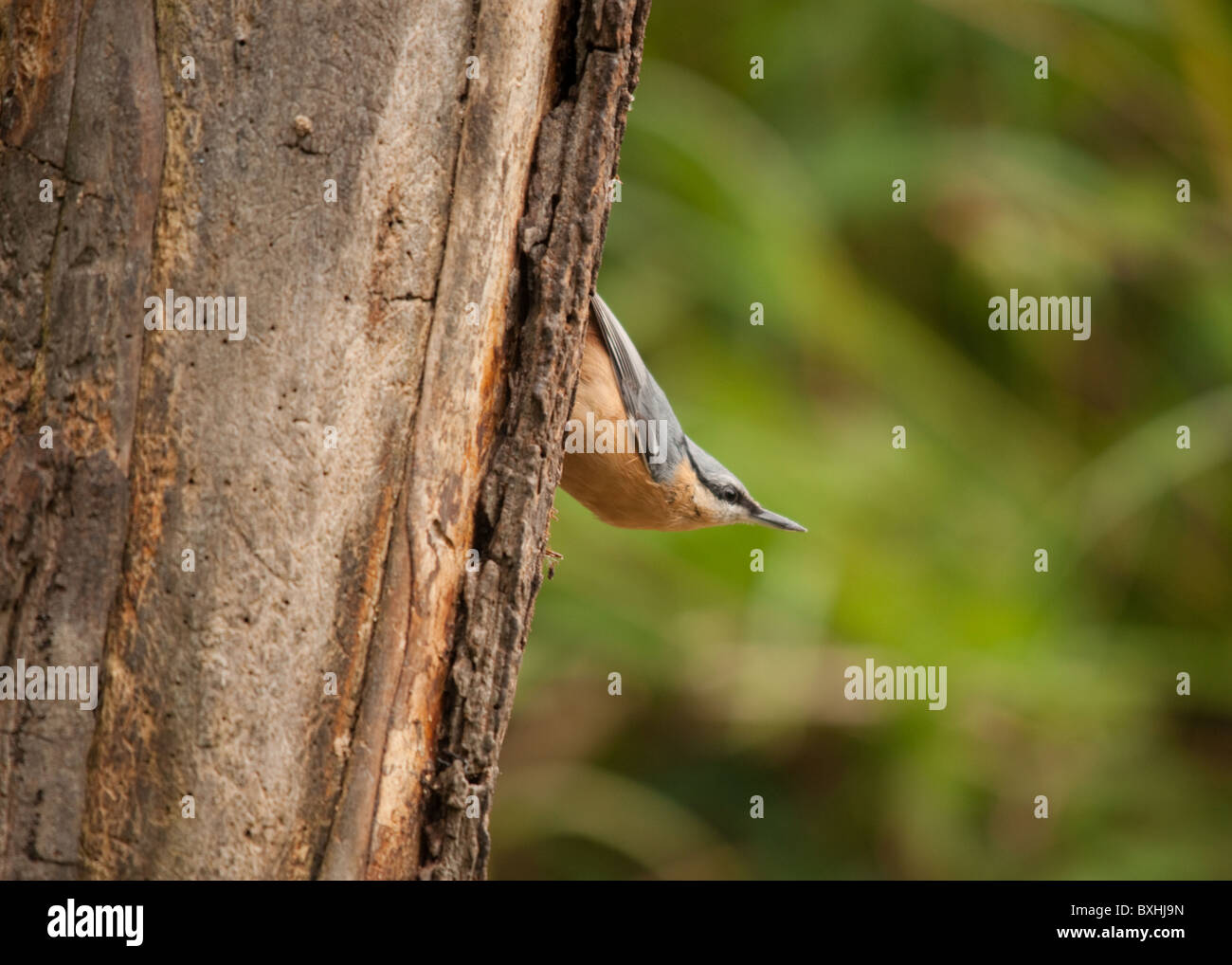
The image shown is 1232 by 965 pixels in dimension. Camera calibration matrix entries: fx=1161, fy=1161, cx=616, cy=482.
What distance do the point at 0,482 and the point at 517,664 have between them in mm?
896

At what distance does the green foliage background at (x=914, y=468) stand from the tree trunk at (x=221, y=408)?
2.86 meters

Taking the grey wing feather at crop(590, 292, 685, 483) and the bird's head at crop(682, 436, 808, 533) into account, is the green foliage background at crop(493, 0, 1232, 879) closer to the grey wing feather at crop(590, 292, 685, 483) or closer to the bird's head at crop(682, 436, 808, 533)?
the bird's head at crop(682, 436, 808, 533)

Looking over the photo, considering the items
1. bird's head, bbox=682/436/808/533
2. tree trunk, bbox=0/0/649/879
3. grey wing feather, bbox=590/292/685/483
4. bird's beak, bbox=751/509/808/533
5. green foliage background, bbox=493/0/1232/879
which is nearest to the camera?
tree trunk, bbox=0/0/649/879

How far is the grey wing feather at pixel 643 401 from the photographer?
2.61 meters

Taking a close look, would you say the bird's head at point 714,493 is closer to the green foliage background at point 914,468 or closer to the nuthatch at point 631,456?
the nuthatch at point 631,456

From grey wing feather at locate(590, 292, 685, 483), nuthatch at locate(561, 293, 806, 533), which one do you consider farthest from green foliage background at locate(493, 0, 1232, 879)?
grey wing feather at locate(590, 292, 685, 483)

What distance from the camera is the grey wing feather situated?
8.55 ft

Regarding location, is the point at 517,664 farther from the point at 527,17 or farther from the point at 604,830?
the point at 604,830

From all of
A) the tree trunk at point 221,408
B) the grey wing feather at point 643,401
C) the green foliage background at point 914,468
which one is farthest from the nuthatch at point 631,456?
the green foliage background at point 914,468


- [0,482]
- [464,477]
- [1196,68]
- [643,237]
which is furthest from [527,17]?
[1196,68]

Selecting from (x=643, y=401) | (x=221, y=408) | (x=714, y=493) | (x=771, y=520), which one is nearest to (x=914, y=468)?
(x=771, y=520)

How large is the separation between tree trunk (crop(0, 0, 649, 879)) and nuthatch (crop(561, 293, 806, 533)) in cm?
68

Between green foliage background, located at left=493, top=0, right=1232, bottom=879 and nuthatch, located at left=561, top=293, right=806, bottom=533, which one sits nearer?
nuthatch, located at left=561, top=293, right=806, bottom=533

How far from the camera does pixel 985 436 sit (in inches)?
227
